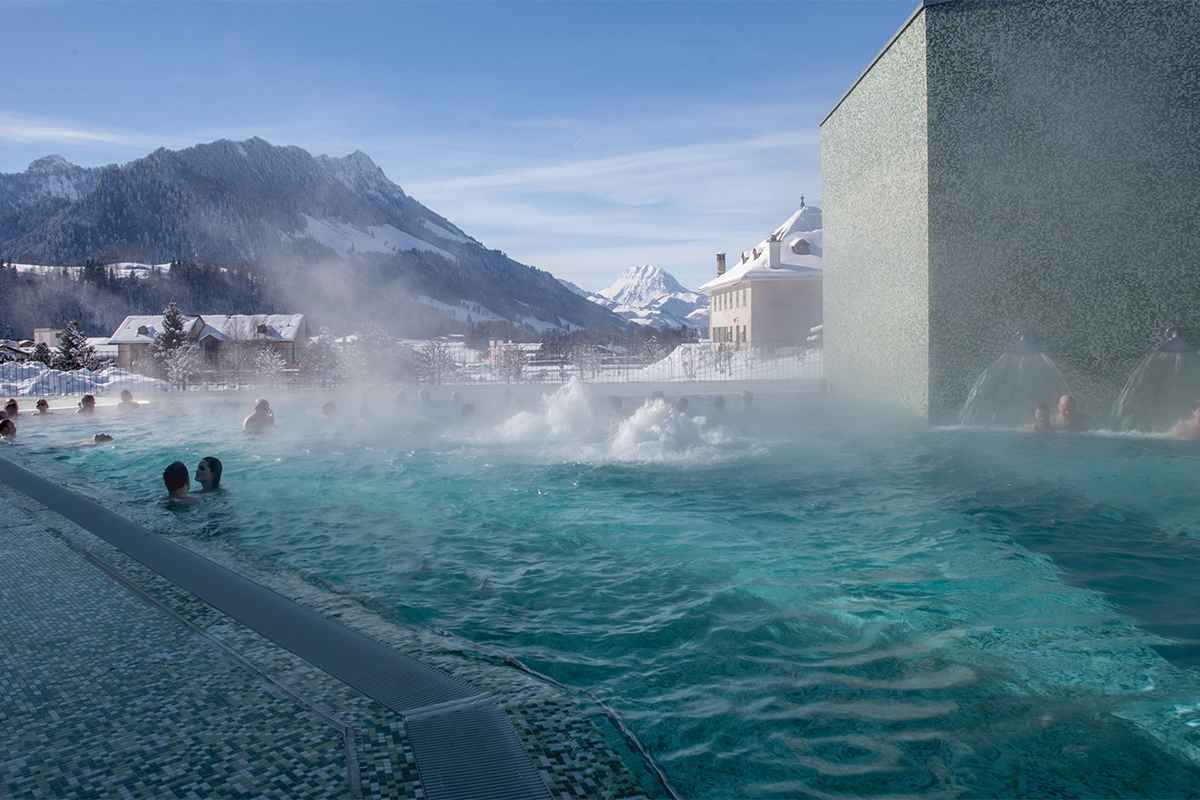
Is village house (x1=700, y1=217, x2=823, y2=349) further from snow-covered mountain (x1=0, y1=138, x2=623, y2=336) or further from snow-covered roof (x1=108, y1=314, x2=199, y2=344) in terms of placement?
snow-covered mountain (x1=0, y1=138, x2=623, y2=336)

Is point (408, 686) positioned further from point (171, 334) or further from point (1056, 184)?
point (171, 334)

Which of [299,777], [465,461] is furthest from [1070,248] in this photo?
[299,777]

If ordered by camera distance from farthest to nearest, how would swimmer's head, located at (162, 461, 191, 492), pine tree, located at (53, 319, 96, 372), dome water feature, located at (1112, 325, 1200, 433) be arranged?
pine tree, located at (53, 319, 96, 372)
dome water feature, located at (1112, 325, 1200, 433)
swimmer's head, located at (162, 461, 191, 492)

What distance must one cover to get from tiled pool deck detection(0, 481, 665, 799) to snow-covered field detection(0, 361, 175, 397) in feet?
60.4

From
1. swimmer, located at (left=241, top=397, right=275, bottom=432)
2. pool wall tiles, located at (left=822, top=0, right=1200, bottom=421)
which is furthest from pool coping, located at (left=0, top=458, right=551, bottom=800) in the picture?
pool wall tiles, located at (left=822, top=0, right=1200, bottom=421)

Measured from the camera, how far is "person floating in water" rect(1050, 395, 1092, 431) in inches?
393

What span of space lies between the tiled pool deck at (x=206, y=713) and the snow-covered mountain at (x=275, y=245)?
106639 millimetres

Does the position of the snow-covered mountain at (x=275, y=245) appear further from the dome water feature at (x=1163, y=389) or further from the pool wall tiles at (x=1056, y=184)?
the dome water feature at (x=1163, y=389)

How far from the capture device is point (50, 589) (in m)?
3.71

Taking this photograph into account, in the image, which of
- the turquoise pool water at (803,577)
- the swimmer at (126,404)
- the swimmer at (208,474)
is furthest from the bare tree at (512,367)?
the swimmer at (208,474)

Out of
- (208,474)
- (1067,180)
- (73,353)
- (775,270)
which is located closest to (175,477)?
(208,474)

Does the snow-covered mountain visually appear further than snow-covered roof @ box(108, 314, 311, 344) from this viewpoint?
Yes

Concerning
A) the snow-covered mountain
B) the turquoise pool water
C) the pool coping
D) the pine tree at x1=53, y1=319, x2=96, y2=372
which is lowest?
→ the turquoise pool water

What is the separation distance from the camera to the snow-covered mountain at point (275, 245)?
4892 inches
